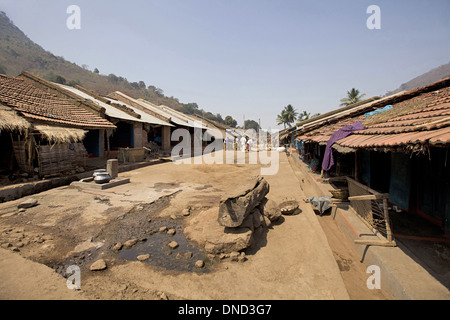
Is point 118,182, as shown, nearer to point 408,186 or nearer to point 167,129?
point 408,186

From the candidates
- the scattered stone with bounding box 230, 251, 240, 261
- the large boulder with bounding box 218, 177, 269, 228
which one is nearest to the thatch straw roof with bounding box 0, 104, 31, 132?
the large boulder with bounding box 218, 177, 269, 228

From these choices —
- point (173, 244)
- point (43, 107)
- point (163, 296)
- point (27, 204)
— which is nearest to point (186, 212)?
point (173, 244)

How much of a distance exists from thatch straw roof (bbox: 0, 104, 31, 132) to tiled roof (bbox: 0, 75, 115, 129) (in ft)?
1.00

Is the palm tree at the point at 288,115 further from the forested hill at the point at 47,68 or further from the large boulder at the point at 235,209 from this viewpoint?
the large boulder at the point at 235,209

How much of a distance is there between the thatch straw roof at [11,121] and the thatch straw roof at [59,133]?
450mm

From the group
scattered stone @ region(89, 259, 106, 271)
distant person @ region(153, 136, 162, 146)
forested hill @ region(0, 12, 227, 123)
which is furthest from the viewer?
forested hill @ region(0, 12, 227, 123)

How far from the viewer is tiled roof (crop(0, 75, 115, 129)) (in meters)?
9.44

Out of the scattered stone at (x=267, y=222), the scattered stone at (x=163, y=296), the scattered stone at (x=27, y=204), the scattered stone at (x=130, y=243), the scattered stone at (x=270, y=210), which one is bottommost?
the scattered stone at (x=163, y=296)

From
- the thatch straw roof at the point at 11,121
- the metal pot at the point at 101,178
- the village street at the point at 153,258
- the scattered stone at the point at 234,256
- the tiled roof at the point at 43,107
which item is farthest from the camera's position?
the tiled roof at the point at 43,107

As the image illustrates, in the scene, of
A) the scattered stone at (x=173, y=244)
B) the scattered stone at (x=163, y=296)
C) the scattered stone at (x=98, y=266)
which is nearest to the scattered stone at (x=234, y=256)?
the scattered stone at (x=173, y=244)

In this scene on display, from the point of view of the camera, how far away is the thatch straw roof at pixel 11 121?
7.78 metres

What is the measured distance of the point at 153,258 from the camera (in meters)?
4.32

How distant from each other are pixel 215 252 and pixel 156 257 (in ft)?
3.98

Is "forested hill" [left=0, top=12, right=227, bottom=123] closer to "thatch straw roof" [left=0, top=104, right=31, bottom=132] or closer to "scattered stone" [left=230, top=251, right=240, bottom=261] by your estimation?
"thatch straw roof" [left=0, top=104, right=31, bottom=132]
